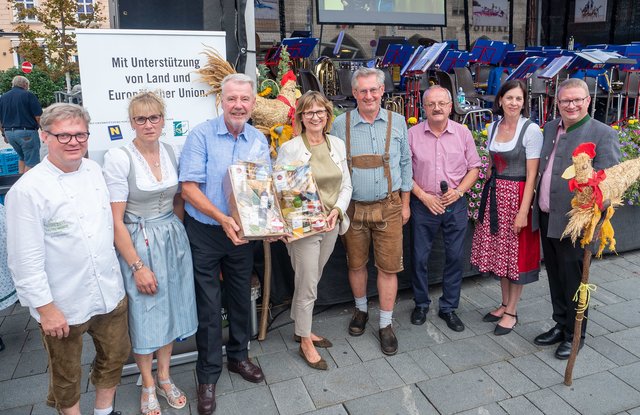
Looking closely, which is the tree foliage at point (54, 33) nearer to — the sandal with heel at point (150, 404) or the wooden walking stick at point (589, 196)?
the sandal with heel at point (150, 404)

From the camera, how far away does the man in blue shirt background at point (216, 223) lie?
8.53 feet

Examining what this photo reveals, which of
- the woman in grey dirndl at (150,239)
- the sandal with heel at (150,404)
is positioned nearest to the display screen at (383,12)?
the woman in grey dirndl at (150,239)

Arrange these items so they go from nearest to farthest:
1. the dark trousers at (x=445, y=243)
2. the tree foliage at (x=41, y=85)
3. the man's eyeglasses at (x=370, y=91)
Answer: the man's eyeglasses at (x=370, y=91), the dark trousers at (x=445, y=243), the tree foliage at (x=41, y=85)

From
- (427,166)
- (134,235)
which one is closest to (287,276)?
(427,166)

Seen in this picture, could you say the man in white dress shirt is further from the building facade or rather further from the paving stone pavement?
the building facade

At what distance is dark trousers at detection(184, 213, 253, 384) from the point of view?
2.73 m

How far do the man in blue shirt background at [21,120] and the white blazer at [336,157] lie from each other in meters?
7.01

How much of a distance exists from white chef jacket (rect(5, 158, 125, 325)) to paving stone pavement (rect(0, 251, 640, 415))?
94 centimetres

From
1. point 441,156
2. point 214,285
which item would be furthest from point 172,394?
point 441,156

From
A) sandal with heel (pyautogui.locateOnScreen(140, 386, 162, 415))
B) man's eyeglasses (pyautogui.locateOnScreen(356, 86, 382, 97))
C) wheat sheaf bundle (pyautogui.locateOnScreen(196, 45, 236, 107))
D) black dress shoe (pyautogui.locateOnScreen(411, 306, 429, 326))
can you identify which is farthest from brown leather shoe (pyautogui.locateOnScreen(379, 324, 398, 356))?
wheat sheaf bundle (pyautogui.locateOnScreen(196, 45, 236, 107))

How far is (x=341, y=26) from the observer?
1111 cm

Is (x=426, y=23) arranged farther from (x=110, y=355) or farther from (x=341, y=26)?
(x=110, y=355)

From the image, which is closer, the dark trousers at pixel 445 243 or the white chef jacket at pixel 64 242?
the white chef jacket at pixel 64 242

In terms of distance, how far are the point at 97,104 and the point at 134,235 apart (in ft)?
2.84
